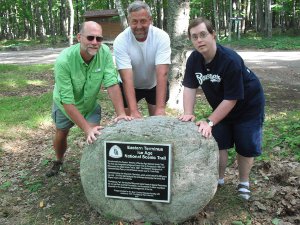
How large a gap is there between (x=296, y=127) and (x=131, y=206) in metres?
3.41

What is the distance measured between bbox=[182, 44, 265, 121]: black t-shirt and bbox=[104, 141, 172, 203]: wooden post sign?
0.76 metres

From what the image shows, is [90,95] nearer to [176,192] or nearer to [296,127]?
[176,192]

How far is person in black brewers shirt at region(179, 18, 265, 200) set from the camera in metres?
3.31

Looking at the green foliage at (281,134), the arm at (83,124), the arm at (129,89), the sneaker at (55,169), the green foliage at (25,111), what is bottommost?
the sneaker at (55,169)

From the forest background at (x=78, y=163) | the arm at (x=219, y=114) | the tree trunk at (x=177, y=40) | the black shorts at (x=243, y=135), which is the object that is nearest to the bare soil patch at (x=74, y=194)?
the forest background at (x=78, y=163)

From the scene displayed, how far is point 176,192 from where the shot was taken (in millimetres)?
Answer: 3457

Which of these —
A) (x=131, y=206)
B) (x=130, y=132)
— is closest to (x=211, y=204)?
(x=131, y=206)

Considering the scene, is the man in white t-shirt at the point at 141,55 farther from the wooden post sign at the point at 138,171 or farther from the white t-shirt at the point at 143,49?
the wooden post sign at the point at 138,171

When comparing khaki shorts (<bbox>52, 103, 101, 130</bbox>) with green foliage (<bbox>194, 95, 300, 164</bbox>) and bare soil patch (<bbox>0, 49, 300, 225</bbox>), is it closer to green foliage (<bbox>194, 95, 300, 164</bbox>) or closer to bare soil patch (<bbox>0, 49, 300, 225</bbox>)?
bare soil patch (<bbox>0, 49, 300, 225</bbox>)

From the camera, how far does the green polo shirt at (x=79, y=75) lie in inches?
150

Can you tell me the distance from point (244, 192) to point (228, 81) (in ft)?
4.59

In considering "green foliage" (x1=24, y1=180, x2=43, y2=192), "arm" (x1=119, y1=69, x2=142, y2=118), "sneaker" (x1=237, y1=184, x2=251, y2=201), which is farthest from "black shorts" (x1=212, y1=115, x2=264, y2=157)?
"green foliage" (x1=24, y1=180, x2=43, y2=192)

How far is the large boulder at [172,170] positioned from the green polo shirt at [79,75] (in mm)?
612

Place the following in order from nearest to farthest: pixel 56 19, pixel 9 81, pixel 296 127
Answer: pixel 296 127, pixel 9 81, pixel 56 19
